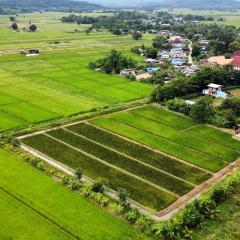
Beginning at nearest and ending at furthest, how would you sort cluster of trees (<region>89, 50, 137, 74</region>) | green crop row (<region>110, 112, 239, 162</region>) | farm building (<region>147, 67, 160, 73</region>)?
green crop row (<region>110, 112, 239, 162</region>) → cluster of trees (<region>89, 50, 137, 74</region>) → farm building (<region>147, 67, 160, 73</region>)

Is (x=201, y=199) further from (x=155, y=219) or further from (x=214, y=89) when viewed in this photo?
(x=214, y=89)

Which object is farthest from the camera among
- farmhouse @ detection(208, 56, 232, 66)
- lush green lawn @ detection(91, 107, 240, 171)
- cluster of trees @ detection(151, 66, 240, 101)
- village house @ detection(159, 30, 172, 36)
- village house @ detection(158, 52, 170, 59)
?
village house @ detection(159, 30, 172, 36)

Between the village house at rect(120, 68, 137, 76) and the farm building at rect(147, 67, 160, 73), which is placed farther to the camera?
the farm building at rect(147, 67, 160, 73)

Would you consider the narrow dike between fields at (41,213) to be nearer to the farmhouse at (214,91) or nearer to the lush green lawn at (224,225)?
the lush green lawn at (224,225)

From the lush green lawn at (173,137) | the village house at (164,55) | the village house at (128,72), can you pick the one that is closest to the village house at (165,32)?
the village house at (164,55)

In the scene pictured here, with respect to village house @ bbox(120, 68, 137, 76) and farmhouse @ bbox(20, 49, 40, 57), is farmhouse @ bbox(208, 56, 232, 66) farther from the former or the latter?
farmhouse @ bbox(20, 49, 40, 57)

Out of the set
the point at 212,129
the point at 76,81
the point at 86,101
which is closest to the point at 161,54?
the point at 76,81

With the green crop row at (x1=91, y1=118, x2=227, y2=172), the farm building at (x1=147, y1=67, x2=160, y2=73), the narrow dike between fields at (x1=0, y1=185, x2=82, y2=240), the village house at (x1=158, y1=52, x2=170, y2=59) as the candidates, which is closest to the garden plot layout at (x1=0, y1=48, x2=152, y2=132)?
the green crop row at (x1=91, y1=118, x2=227, y2=172)
